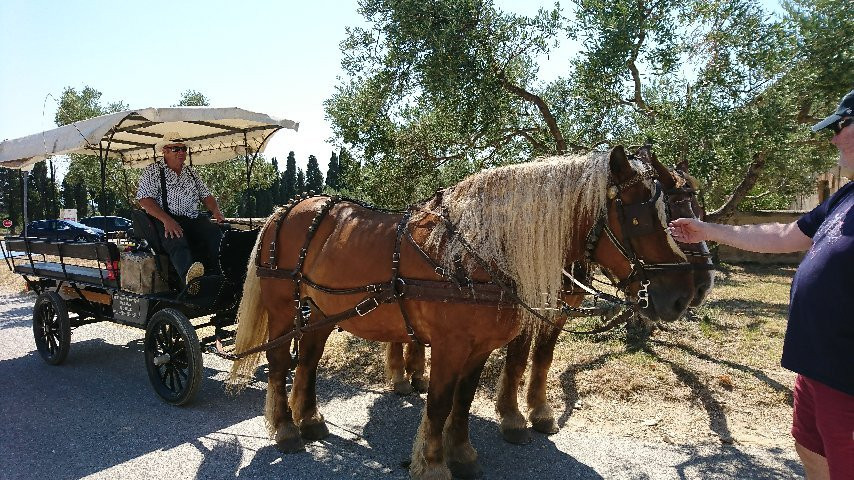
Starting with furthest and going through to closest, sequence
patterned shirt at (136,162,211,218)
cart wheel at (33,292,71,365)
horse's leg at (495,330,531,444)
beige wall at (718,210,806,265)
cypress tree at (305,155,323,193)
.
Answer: cypress tree at (305,155,323,193) → beige wall at (718,210,806,265) → cart wheel at (33,292,71,365) → patterned shirt at (136,162,211,218) → horse's leg at (495,330,531,444)

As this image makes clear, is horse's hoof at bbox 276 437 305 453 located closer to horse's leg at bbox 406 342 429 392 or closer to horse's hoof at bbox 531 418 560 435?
horse's leg at bbox 406 342 429 392

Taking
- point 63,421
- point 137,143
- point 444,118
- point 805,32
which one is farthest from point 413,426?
point 805,32

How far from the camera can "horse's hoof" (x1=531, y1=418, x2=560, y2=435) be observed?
14.4 ft

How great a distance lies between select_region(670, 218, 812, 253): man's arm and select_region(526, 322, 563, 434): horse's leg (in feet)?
6.72

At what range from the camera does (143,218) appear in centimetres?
546

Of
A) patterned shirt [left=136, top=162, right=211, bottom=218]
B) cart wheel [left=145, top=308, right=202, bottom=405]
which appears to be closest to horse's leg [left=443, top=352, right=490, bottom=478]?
cart wheel [left=145, top=308, right=202, bottom=405]

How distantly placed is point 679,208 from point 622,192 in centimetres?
30

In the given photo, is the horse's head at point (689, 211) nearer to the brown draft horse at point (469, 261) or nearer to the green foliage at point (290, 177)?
the brown draft horse at point (469, 261)

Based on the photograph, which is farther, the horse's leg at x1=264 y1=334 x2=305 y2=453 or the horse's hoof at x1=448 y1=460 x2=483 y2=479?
the horse's leg at x1=264 y1=334 x2=305 y2=453

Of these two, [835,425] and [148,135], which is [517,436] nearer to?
[835,425]

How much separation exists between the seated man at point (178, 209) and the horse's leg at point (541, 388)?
11.0 feet

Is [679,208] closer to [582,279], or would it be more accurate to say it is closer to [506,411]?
[582,279]

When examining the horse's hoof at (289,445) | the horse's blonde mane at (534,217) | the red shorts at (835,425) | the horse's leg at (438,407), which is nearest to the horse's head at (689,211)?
the horse's blonde mane at (534,217)

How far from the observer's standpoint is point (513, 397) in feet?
14.2
